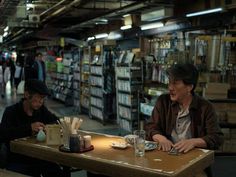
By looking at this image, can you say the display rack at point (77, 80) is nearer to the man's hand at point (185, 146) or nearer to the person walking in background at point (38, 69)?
the person walking in background at point (38, 69)

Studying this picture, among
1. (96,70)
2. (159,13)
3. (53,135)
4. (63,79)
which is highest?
(159,13)

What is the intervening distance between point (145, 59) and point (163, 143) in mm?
5313

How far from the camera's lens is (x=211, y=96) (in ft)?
21.3

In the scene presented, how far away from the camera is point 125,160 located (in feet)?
9.25

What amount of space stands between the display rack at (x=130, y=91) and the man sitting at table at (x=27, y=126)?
16.1ft

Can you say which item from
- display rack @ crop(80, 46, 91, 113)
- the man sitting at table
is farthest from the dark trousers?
display rack @ crop(80, 46, 91, 113)

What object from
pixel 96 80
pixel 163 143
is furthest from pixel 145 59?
pixel 163 143

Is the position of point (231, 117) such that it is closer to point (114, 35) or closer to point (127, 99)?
point (127, 99)

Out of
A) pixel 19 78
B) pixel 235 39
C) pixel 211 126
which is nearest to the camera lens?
pixel 211 126

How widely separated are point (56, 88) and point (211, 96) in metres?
10.1

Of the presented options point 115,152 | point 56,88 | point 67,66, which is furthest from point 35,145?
point 56,88

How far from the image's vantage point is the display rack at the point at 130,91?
28.2 feet

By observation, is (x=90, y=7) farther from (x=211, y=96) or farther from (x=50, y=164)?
(x=50, y=164)

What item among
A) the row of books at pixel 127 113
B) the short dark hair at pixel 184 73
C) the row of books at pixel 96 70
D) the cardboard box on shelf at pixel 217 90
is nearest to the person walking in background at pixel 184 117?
the short dark hair at pixel 184 73
